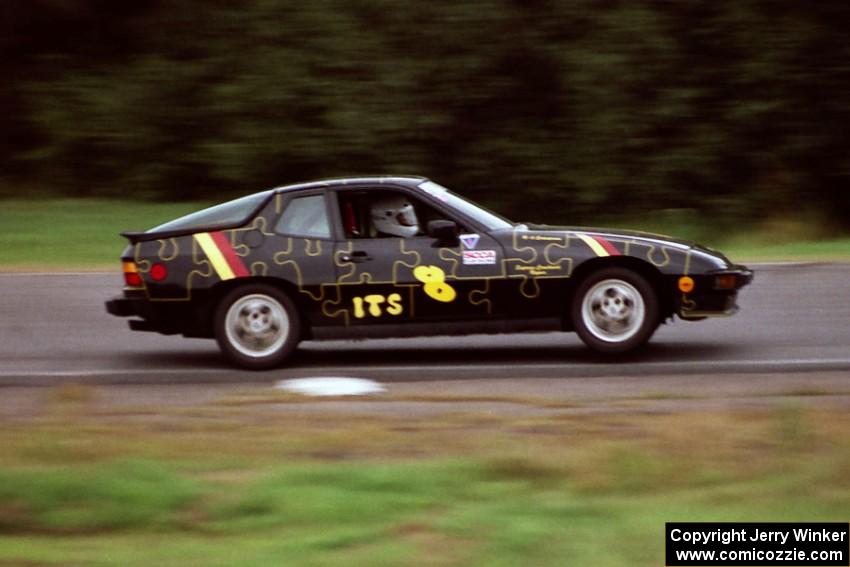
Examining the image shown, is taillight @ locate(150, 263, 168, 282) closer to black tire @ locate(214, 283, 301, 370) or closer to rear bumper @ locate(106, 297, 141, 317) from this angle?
rear bumper @ locate(106, 297, 141, 317)

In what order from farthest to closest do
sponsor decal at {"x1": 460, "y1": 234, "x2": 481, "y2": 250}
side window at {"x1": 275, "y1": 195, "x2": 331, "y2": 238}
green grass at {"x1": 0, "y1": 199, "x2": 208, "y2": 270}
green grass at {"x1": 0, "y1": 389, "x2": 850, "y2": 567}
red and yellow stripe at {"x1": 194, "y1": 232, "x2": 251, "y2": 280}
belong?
green grass at {"x1": 0, "y1": 199, "x2": 208, "y2": 270} → side window at {"x1": 275, "y1": 195, "x2": 331, "y2": 238} → red and yellow stripe at {"x1": 194, "y1": 232, "x2": 251, "y2": 280} → sponsor decal at {"x1": 460, "y1": 234, "x2": 481, "y2": 250} → green grass at {"x1": 0, "y1": 389, "x2": 850, "y2": 567}

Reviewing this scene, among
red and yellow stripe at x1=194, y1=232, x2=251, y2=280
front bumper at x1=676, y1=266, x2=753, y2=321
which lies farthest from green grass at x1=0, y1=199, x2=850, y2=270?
red and yellow stripe at x1=194, y1=232, x2=251, y2=280

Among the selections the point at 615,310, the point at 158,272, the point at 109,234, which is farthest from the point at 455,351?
the point at 109,234

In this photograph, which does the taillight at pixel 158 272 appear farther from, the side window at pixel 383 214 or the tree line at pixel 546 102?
the tree line at pixel 546 102

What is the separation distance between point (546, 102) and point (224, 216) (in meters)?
12.5

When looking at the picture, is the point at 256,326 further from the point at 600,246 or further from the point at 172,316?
the point at 600,246

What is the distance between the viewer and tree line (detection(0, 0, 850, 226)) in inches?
839

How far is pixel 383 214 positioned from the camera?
401 inches

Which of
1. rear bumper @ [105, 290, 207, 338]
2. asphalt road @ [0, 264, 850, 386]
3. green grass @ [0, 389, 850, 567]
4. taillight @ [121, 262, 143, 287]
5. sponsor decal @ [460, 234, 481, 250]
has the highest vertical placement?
sponsor decal @ [460, 234, 481, 250]

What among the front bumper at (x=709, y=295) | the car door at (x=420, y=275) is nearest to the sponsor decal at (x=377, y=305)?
the car door at (x=420, y=275)

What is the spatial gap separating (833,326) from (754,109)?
1039 cm

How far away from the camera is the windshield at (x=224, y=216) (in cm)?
1027

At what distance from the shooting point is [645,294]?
32.2 ft

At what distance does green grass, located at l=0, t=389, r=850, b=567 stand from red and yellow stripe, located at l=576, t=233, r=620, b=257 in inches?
77.7
